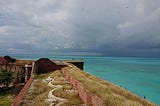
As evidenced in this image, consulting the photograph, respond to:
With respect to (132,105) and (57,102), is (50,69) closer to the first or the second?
(57,102)

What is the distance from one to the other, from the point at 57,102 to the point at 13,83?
29.2 m

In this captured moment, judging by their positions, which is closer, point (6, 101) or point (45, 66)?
point (6, 101)

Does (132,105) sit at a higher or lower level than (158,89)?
higher

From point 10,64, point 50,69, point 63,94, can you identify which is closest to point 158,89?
point 50,69

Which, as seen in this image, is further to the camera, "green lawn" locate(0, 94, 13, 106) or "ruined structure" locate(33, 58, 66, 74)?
"ruined structure" locate(33, 58, 66, 74)

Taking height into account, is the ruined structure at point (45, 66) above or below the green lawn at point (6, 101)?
above

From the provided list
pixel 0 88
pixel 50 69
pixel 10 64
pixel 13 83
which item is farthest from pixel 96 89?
pixel 10 64

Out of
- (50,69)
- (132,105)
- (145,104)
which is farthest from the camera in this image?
(50,69)

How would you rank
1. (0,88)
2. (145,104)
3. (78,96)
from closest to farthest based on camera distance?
(145,104), (78,96), (0,88)

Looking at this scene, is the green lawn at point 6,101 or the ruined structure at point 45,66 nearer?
the green lawn at point 6,101

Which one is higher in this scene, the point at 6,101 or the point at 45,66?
the point at 45,66

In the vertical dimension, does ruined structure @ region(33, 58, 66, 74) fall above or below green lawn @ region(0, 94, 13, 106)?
above

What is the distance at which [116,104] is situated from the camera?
Answer: 26.1 feet

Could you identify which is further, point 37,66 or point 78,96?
point 37,66
